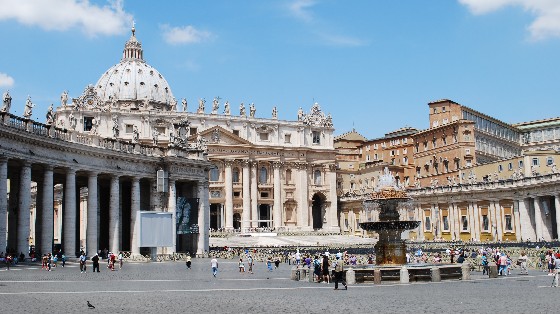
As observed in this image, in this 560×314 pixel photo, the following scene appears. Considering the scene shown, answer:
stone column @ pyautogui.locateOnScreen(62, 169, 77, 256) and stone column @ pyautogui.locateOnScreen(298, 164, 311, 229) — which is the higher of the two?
stone column @ pyautogui.locateOnScreen(298, 164, 311, 229)

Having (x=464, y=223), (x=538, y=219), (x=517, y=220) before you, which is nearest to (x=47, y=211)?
(x=538, y=219)

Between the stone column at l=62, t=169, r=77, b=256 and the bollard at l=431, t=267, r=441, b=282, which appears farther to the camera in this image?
the stone column at l=62, t=169, r=77, b=256

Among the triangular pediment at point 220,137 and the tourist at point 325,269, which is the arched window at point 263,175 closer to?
the triangular pediment at point 220,137

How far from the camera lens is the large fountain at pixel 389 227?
34.1 m

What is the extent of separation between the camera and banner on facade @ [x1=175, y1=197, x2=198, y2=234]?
5150 cm

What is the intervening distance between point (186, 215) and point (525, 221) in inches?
1584

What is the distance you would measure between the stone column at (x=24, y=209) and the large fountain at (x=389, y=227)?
19.2m

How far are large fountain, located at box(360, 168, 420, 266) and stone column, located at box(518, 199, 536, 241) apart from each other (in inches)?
1682

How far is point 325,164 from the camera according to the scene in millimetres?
A: 118875

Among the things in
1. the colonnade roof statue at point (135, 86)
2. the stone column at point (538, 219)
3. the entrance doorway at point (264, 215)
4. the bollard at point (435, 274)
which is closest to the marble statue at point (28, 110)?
the bollard at point (435, 274)

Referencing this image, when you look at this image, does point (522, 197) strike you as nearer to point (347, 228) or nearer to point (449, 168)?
point (449, 168)

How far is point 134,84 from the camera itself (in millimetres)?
148625

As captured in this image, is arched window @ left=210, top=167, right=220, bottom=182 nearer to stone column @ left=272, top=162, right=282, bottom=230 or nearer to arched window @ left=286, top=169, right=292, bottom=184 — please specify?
stone column @ left=272, top=162, right=282, bottom=230

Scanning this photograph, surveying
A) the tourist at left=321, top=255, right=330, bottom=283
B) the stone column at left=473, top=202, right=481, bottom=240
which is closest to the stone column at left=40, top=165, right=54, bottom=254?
the tourist at left=321, top=255, right=330, bottom=283
